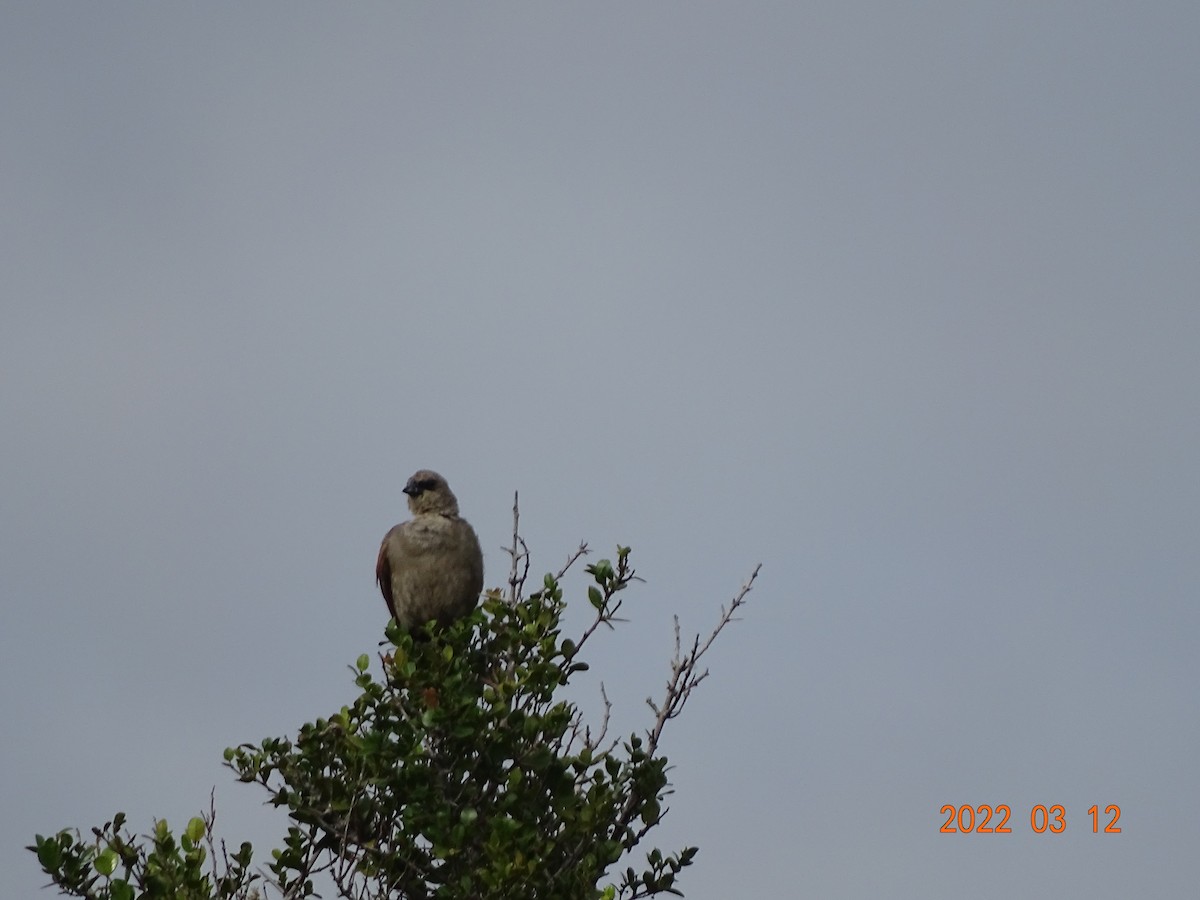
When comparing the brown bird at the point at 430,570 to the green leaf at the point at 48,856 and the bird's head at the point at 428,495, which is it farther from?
the green leaf at the point at 48,856

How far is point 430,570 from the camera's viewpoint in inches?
362

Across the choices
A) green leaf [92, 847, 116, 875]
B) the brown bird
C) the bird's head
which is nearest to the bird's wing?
the brown bird

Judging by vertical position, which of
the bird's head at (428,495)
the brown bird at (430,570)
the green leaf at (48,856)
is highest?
the bird's head at (428,495)

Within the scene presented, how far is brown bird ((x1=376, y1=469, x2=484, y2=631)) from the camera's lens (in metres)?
9.18

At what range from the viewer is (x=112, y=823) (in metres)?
Result: 6.79

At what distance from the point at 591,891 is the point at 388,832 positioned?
3.43ft

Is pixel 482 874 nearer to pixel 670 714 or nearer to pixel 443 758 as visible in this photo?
pixel 443 758

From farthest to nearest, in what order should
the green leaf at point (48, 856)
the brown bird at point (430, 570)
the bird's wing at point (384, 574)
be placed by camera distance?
the bird's wing at point (384, 574) < the brown bird at point (430, 570) < the green leaf at point (48, 856)

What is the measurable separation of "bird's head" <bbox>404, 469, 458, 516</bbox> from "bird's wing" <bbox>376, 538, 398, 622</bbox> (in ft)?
1.09

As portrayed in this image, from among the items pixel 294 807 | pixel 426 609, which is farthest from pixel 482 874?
pixel 426 609

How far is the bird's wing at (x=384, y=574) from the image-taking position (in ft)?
31.2

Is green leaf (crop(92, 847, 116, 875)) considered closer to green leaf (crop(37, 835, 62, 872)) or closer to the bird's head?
green leaf (crop(37, 835, 62, 872))

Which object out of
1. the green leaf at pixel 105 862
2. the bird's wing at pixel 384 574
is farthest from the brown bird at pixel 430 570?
the green leaf at pixel 105 862

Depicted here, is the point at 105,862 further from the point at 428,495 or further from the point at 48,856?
the point at 428,495
